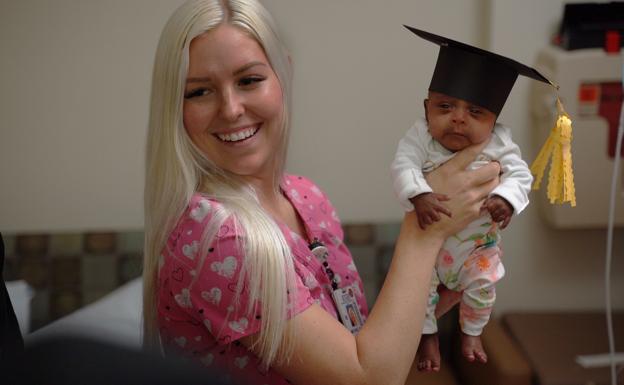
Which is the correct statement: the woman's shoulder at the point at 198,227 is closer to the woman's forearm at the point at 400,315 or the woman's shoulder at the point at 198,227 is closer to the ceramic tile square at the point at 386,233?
the woman's forearm at the point at 400,315

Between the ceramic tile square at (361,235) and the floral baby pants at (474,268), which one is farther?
the ceramic tile square at (361,235)

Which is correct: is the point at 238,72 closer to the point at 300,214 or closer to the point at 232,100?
the point at 232,100

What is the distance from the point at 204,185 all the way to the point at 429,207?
35cm

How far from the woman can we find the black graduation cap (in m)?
0.12

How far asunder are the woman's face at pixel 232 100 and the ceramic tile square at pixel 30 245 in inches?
58.5

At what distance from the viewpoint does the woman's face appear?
1.06 metres

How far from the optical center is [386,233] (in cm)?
238

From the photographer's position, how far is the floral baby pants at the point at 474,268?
3.61 ft

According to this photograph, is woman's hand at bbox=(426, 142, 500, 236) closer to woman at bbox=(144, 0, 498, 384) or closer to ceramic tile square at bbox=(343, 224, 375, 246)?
woman at bbox=(144, 0, 498, 384)

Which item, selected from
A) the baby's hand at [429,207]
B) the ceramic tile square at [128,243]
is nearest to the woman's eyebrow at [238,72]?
the baby's hand at [429,207]

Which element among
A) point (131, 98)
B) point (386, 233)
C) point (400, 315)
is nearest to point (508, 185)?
point (400, 315)

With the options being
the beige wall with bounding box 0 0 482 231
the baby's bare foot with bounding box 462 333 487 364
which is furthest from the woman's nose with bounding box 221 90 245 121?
the beige wall with bounding box 0 0 482 231

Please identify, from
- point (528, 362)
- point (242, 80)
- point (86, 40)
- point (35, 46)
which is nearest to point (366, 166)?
point (528, 362)

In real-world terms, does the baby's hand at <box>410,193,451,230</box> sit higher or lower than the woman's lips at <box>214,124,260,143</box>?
lower
